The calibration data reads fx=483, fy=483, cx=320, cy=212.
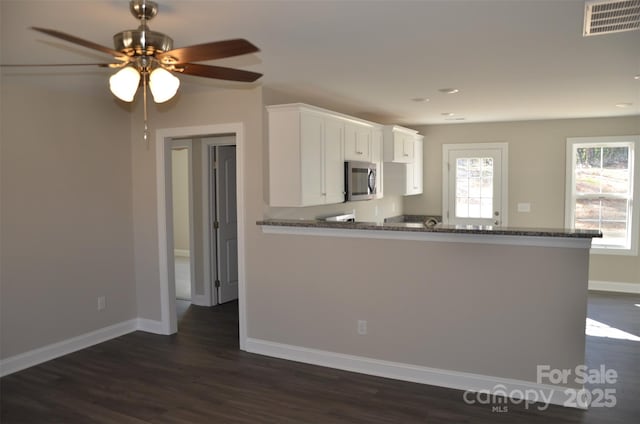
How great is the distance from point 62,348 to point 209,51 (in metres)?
3.47

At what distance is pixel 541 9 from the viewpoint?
2.41 metres

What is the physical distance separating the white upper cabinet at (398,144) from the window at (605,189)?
2206 mm

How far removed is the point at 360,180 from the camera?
5438mm

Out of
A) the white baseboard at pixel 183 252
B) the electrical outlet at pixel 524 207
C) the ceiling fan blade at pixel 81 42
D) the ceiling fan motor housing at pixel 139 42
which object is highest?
the ceiling fan motor housing at pixel 139 42

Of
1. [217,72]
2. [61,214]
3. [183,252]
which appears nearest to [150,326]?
[61,214]

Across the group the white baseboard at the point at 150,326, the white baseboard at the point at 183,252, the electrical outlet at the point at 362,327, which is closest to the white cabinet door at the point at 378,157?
the electrical outlet at the point at 362,327

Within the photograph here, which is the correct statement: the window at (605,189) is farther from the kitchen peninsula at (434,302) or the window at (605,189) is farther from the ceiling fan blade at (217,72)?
the ceiling fan blade at (217,72)

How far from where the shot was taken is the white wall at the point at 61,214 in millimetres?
3889

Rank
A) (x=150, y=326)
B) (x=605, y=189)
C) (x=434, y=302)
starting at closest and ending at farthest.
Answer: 1. (x=434, y=302)
2. (x=150, y=326)
3. (x=605, y=189)

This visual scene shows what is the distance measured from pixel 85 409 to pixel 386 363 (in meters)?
2.22

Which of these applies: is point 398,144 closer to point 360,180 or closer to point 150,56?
point 360,180

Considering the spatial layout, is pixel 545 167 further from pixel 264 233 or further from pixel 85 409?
pixel 85 409

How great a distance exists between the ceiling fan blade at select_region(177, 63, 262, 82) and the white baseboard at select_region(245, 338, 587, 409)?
2506 millimetres

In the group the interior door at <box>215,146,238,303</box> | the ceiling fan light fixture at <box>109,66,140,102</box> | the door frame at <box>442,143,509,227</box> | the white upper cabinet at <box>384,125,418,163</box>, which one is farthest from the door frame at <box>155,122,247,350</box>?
the door frame at <box>442,143,509,227</box>
